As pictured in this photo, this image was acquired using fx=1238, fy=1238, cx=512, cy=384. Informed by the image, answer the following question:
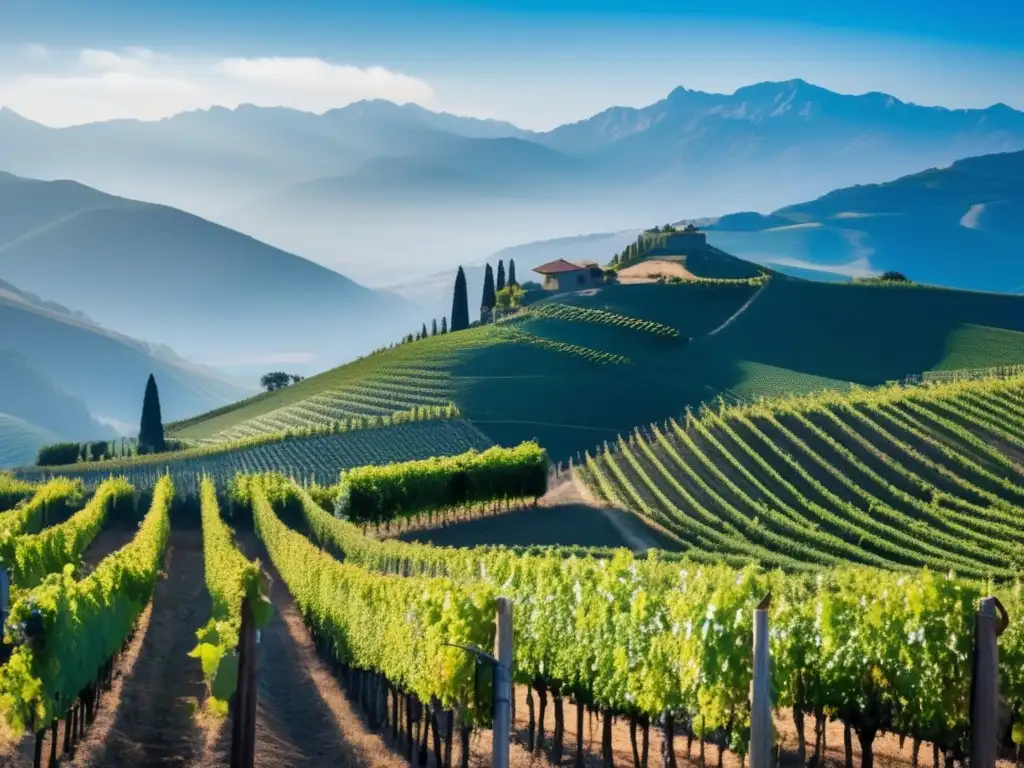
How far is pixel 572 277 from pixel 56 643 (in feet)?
349

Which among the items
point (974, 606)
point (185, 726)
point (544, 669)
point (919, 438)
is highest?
point (919, 438)

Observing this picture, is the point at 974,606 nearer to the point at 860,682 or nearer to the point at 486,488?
the point at 860,682

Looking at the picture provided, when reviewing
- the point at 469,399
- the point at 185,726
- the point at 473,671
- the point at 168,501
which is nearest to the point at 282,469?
→ the point at 168,501

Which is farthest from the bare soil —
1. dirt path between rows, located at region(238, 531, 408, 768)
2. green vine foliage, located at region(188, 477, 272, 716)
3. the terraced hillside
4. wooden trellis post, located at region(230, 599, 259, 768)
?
wooden trellis post, located at region(230, 599, 259, 768)

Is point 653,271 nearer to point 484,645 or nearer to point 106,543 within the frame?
point 106,543

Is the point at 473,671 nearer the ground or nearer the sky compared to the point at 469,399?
nearer the ground

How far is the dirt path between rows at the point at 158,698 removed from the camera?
18.9 meters

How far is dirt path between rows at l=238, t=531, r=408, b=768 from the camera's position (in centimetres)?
1944

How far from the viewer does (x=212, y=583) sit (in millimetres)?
29109

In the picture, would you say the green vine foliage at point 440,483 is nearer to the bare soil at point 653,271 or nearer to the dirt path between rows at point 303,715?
the dirt path between rows at point 303,715

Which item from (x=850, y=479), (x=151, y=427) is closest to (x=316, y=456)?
(x=151, y=427)

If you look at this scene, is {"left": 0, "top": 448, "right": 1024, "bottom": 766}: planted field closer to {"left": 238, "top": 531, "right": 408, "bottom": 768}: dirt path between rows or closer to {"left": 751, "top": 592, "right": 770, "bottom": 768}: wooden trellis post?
{"left": 238, "top": 531, "right": 408, "bottom": 768}: dirt path between rows

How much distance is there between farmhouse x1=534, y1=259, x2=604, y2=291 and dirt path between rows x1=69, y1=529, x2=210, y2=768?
8606 centimetres

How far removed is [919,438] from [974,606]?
3464cm
